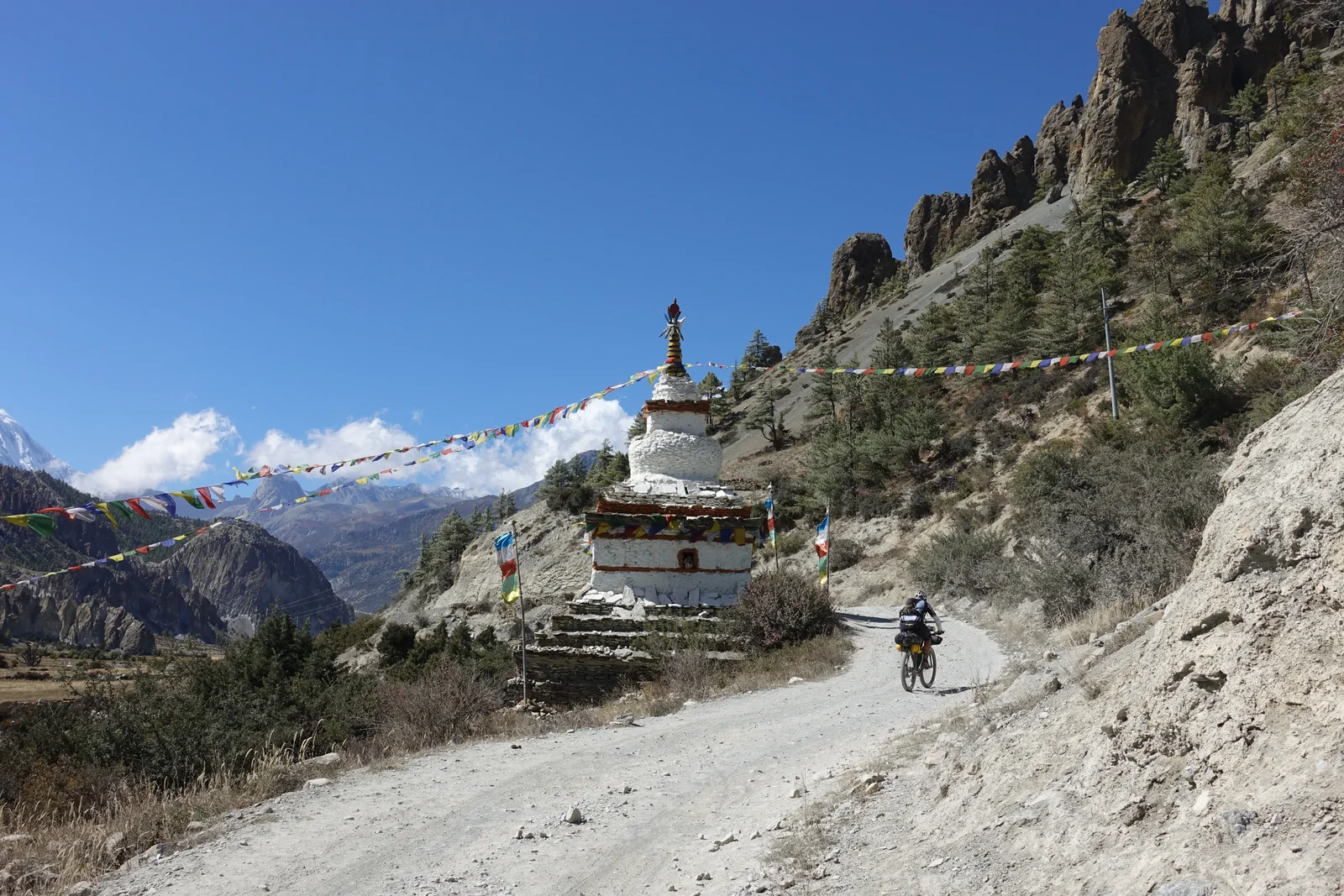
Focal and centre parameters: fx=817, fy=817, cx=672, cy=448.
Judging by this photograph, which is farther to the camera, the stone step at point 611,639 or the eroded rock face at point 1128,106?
the eroded rock face at point 1128,106

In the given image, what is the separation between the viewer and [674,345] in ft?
68.3

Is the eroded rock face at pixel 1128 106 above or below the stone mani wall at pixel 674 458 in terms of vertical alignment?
above

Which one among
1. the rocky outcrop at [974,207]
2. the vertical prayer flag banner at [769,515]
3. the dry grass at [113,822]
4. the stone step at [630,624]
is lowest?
the dry grass at [113,822]

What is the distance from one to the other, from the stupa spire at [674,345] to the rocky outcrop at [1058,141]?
77.7m

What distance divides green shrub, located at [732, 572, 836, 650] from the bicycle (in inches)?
174

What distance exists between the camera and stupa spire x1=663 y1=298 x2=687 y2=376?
20.5 metres

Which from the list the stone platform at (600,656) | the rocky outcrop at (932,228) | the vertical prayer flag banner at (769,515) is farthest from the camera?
the rocky outcrop at (932,228)

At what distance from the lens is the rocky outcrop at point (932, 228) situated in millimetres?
94500

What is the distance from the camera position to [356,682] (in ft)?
43.7

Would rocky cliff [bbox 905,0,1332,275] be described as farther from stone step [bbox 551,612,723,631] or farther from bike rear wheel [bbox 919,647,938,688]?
bike rear wheel [bbox 919,647,938,688]

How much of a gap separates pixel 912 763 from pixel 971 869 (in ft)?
9.79

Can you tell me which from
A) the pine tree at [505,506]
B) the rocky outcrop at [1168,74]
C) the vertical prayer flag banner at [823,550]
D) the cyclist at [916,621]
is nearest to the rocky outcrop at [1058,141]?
the rocky outcrop at [1168,74]

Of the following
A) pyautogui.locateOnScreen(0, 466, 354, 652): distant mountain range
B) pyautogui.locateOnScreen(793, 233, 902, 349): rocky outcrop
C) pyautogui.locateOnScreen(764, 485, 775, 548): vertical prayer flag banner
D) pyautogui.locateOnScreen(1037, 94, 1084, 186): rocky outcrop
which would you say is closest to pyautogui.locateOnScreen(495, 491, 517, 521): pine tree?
pyautogui.locateOnScreen(0, 466, 354, 652): distant mountain range

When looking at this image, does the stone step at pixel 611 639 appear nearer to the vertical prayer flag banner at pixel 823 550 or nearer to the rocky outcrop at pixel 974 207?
the vertical prayer flag banner at pixel 823 550
